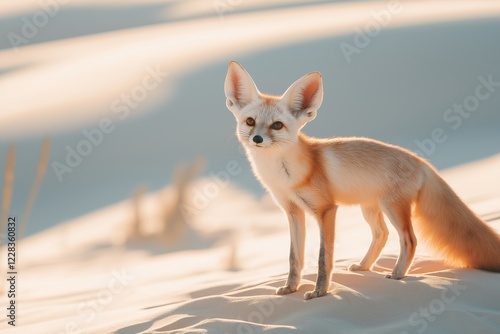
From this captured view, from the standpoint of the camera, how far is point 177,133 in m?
10.3

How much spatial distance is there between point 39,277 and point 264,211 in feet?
8.16

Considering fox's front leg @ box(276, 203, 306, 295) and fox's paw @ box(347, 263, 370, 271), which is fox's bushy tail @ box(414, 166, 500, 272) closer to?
fox's paw @ box(347, 263, 370, 271)

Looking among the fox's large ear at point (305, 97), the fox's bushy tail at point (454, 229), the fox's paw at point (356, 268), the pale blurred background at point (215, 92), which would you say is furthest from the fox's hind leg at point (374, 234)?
the pale blurred background at point (215, 92)

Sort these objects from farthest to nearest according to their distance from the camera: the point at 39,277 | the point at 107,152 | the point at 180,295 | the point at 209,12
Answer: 1. the point at 209,12
2. the point at 107,152
3. the point at 39,277
4. the point at 180,295

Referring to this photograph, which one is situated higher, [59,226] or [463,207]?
[59,226]

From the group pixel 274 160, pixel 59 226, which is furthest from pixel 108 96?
pixel 274 160

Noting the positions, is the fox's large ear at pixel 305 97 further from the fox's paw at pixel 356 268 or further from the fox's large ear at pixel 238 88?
the fox's paw at pixel 356 268

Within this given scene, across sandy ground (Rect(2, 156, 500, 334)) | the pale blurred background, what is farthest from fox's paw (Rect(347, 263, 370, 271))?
the pale blurred background

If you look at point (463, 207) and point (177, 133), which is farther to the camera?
point (177, 133)

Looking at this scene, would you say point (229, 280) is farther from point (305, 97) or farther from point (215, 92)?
point (215, 92)

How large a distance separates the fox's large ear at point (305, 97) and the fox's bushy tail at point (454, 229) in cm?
76

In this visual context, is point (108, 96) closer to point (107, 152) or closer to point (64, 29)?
point (107, 152)

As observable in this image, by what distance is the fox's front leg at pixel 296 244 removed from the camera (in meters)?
4.50

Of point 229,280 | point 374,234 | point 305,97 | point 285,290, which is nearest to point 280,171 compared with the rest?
point 305,97
